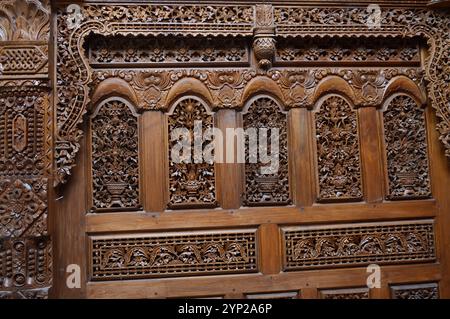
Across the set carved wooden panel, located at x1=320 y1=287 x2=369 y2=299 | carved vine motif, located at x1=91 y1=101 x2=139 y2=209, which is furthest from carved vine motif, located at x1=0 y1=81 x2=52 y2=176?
carved wooden panel, located at x1=320 y1=287 x2=369 y2=299

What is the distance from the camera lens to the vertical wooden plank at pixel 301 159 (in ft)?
7.90

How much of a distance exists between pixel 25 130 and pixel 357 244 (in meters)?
1.83

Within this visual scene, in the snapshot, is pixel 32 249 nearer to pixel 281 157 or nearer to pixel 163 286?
pixel 163 286

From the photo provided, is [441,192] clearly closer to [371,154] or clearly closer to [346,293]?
[371,154]

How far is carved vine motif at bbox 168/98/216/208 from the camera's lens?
2348mm

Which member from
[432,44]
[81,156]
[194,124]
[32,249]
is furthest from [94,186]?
[432,44]

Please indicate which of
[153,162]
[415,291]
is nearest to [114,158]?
[153,162]

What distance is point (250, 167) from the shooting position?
7.89 ft

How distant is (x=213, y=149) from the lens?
2389mm

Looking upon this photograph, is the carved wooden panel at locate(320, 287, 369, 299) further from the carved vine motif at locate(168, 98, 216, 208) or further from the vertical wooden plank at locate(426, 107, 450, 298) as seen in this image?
the carved vine motif at locate(168, 98, 216, 208)

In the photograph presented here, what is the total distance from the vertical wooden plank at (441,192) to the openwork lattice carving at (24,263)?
2078 mm

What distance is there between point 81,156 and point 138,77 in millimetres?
516

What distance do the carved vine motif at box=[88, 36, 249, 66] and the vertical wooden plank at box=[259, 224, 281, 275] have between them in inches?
36.8

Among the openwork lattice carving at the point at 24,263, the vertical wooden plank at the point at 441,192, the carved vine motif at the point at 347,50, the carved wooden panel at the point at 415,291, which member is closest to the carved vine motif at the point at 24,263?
the openwork lattice carving at the point at 24,263
